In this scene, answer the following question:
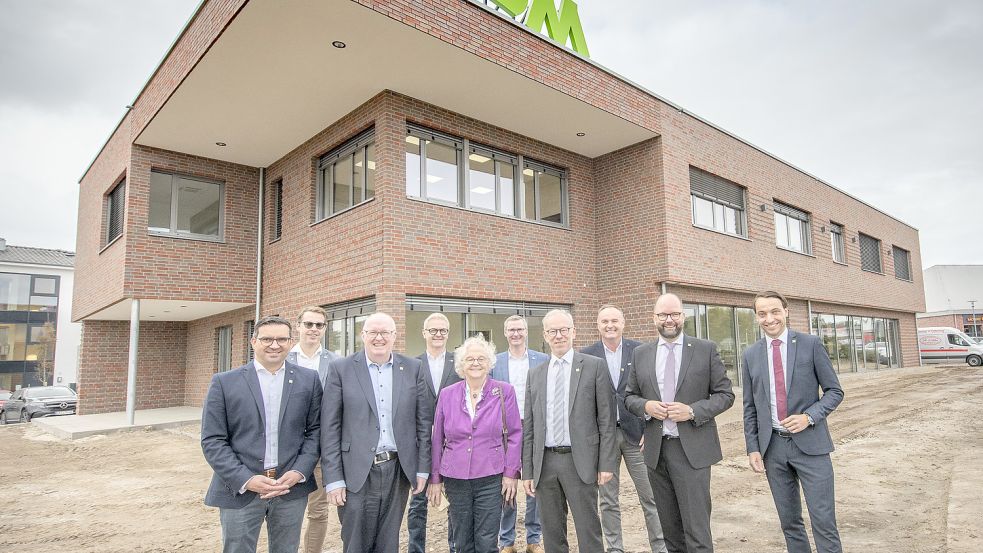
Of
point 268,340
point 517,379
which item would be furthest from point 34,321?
point 268,340

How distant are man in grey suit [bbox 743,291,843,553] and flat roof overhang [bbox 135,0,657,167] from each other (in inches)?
234

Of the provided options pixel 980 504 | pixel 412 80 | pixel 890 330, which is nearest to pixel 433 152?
pixel 412 80

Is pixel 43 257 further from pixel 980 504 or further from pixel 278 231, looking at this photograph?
pixel 980 504

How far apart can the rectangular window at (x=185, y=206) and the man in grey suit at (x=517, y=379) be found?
10087mm

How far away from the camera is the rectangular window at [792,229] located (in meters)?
16.1

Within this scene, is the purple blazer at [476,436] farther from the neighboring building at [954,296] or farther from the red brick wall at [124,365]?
the neighboring building at [954,296]

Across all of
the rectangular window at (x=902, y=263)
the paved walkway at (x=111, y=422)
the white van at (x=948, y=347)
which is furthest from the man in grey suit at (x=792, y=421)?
the white van at (x=948, y=347)

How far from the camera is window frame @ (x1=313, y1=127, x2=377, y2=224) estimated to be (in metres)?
10.1

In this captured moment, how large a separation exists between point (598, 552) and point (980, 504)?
3978mm

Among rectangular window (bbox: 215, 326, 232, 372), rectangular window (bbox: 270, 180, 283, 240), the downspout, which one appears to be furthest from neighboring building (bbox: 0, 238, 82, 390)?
rectangular window (bbox: 270, 180, 283, 240)

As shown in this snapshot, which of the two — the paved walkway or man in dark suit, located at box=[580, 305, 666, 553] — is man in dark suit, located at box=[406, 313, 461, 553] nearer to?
man in dark suit, located at box=[580, 305, 666, 553]

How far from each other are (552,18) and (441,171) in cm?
351

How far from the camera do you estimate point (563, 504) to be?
378cm

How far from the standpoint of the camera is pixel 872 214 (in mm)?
22156
